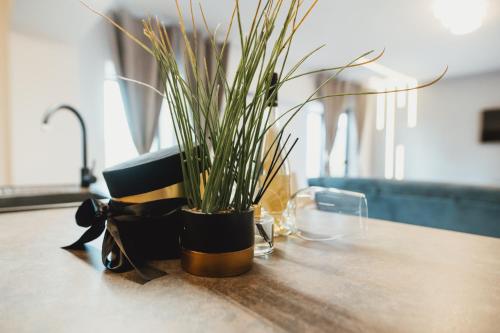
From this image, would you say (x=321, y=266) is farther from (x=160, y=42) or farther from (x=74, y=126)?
(x=74, y=126)

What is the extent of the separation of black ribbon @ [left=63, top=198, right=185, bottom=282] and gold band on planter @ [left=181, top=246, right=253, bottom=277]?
1.8 inches

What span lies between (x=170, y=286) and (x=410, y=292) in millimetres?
276

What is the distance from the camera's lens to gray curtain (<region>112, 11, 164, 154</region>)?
9.16ft

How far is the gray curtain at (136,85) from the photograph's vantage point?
279cm

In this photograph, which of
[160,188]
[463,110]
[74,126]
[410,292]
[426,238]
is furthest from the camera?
[463,110]

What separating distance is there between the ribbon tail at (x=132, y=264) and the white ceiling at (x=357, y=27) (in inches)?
89.6

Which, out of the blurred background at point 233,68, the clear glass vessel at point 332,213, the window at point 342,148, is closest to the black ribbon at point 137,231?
the clear glass vessel at point 332,213

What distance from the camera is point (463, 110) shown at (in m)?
5.14

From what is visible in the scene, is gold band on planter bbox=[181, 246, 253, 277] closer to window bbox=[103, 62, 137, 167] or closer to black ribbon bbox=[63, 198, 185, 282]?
black ribbon bbox=[63, 198, 185, 282]

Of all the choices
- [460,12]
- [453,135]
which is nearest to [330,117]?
[453,135]

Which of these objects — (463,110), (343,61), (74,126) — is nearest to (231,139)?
(74,126)

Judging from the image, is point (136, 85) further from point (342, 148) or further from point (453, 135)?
point (453, 135)

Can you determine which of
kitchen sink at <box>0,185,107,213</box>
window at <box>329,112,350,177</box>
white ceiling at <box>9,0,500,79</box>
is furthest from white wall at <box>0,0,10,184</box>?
window at <box>329,112,350,177</box>

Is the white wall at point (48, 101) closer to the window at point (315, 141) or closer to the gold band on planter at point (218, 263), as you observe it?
the gold band on planter at point (218, 263)
